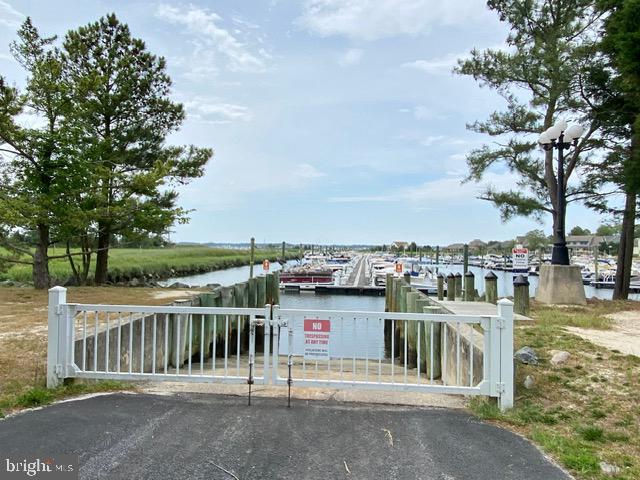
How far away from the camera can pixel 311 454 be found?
320cm

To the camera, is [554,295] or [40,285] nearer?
[554,295]

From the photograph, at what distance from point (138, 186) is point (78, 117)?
259 cm

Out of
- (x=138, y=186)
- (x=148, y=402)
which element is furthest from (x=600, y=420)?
(x=138, y=186)

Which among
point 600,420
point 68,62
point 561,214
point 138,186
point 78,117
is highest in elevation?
point 68,62

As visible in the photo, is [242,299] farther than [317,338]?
Yes

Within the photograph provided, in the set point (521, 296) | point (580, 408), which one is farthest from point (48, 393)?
point (521, 296)

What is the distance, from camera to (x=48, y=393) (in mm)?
4277

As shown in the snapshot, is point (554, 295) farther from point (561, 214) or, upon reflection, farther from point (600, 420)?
point (600, 420)

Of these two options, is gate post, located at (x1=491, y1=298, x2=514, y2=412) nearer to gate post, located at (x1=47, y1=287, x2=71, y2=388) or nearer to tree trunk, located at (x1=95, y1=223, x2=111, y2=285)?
gate post, located at (x1=47, y1=287, x2=71, y2=388)

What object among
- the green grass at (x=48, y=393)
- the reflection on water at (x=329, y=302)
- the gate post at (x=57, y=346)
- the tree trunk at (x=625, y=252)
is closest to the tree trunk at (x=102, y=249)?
the reflection on water at (x=329, y=302)

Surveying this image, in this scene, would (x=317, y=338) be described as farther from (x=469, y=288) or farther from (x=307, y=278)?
(x=307, y=278)

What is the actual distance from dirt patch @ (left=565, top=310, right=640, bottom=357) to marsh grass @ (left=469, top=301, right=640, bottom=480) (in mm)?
361

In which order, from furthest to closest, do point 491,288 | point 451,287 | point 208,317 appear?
point 451,287 < point 491,288 < point 208,317

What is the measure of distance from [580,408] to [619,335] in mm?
3552
